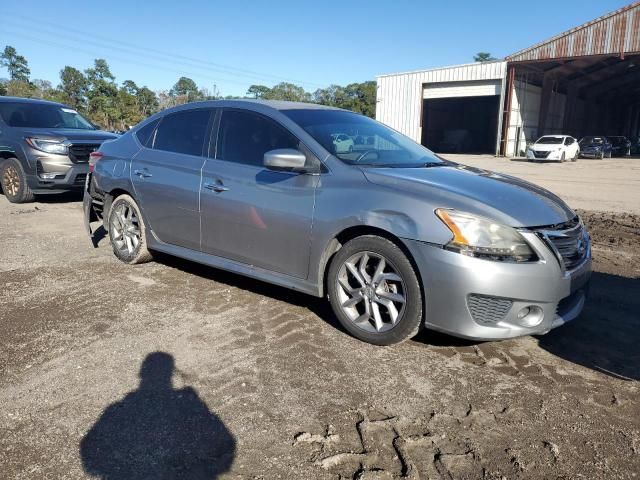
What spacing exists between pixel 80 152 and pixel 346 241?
7216 mm

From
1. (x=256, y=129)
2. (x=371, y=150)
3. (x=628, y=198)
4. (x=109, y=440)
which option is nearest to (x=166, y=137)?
(x=256, y=129)

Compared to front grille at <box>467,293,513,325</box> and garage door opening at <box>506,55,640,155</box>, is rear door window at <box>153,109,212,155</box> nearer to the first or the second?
front grille at <box>467,293,513,325</box>

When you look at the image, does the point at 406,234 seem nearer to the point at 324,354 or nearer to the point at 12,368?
the point at 324,354

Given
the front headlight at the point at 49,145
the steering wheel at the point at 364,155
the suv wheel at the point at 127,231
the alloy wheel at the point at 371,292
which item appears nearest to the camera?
the alloy wheel at the point at 371,292

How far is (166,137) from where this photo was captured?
5.04m

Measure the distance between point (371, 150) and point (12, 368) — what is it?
2.99 m

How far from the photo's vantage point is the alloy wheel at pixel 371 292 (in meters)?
3.46

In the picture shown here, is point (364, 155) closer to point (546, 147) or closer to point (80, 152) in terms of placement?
point (80, 152)

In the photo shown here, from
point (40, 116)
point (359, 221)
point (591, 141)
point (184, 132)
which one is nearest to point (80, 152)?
point (40, 116)

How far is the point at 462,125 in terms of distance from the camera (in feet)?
147

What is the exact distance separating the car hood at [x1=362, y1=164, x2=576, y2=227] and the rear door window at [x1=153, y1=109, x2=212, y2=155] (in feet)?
5.89

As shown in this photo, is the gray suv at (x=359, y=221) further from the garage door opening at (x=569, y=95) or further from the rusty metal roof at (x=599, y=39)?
the garage door opening at (x=569, y=95)

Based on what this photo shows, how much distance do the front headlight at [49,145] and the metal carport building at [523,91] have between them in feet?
98.0

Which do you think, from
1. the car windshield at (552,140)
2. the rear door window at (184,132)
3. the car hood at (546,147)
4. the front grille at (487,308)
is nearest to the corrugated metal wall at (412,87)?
the car windshield at (552,140)
